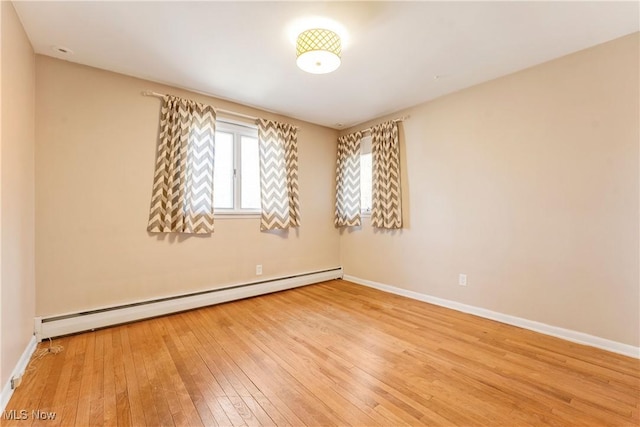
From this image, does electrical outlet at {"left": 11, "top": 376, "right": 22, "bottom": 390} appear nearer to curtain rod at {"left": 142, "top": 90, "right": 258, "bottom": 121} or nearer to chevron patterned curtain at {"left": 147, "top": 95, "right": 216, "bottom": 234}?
chevron patterned curtain at {"left": 147, "top": 95, "right": 216, "bottom": 234}

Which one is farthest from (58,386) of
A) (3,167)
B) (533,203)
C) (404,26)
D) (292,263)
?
(533,203)

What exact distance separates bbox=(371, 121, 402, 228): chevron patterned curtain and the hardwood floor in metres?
1.40

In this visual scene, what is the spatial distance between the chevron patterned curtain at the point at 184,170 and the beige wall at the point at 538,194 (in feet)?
8.04

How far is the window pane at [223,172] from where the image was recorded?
3.31 meters

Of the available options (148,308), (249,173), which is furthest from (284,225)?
(148,308)

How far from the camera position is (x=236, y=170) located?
3.46 meters

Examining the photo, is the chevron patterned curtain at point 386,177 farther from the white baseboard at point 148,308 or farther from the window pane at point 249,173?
the window pane at point 249,173

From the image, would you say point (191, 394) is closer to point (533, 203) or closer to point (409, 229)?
point (409, 229)

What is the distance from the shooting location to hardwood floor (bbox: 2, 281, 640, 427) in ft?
4.74

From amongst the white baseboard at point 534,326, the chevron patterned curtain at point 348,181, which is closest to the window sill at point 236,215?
the chevron patterned curtain at point 348,181

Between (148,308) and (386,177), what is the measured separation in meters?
3.11

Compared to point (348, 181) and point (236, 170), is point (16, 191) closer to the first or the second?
point (236, 170)

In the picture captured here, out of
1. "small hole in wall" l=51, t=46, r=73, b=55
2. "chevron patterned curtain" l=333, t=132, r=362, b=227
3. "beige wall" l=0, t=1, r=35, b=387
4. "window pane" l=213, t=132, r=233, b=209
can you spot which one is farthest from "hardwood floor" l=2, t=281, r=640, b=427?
"small hole in wall" l=51, t=46, r=73, b=55

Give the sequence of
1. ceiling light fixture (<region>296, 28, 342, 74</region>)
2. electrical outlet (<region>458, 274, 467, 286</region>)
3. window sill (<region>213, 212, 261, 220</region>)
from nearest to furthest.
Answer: ceiling light fixture (<region>296, 28, 342, 74</region>) < electrical outlet (<region>458, 274, 467, 286</region>) < window sill (<region>213, 212, 261, 220</region>)
